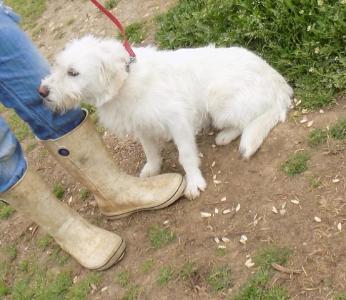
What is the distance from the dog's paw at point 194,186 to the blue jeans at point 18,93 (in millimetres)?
1079

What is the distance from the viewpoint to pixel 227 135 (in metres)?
4.49

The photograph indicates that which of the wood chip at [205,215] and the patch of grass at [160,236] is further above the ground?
the patch of grass at [160,236]

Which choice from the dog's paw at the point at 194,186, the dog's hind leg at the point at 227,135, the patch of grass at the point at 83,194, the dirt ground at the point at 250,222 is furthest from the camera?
the patch of grass at the point at 83,194

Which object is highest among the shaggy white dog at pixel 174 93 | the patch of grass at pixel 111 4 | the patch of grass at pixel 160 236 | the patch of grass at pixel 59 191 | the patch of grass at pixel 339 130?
the shaggy white dog at pixel 174 93

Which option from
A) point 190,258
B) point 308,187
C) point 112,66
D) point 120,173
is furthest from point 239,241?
point 112,66

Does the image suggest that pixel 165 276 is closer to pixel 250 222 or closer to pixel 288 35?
pixel 250 222

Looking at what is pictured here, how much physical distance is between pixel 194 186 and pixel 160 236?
1.60 ft

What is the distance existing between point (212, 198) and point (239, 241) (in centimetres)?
54

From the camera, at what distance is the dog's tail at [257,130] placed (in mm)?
4103

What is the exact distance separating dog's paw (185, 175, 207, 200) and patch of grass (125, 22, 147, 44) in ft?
8.53

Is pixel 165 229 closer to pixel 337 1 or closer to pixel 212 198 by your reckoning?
pixel 212 198

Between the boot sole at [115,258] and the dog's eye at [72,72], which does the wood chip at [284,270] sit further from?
the dog's eye at [72,72]

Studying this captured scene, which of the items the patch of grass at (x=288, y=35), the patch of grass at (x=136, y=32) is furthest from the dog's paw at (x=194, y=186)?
the patch of grass at (x=136, y=32)

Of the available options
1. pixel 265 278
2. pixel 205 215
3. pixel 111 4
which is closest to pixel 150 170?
pixel 205 215
